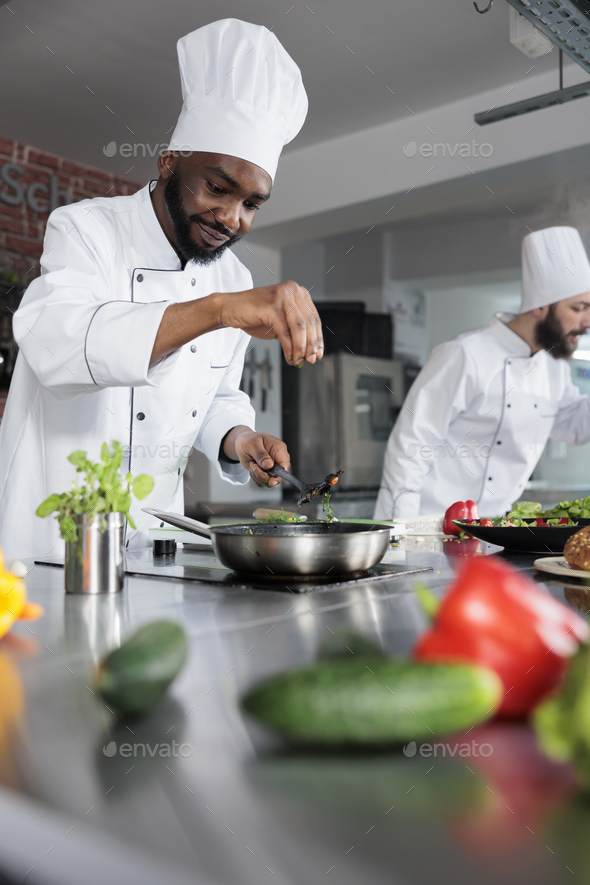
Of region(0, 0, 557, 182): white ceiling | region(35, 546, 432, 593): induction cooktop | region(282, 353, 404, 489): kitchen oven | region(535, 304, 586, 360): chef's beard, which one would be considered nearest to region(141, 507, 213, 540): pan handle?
region(35, 546, 432, 593): induction cooktop

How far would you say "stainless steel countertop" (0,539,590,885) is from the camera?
32cm

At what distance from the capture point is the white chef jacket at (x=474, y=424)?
2.64 metres

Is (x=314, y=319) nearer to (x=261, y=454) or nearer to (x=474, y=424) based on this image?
(x=261, y=454)

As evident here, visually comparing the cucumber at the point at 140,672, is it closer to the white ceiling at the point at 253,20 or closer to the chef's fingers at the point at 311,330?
the chef's fingers at the point at 311,330

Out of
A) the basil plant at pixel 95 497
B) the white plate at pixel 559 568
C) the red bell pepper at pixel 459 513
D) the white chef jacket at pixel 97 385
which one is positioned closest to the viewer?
the basil plant at pixel 95 497

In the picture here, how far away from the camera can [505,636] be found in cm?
42

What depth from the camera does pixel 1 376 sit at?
11.8 ft

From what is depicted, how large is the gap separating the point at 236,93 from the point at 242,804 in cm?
158

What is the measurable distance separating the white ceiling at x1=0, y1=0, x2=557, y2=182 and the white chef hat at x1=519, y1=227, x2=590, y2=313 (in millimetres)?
797

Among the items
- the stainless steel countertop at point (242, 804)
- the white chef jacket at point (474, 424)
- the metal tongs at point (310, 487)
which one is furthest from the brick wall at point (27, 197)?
the stainless steel countertop at point (242, 804)

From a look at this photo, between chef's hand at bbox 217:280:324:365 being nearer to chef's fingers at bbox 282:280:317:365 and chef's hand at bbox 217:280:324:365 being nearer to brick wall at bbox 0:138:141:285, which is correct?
chef's fingers at bbox 282:280:317:365

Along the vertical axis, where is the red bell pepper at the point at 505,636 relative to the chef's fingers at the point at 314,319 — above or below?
below

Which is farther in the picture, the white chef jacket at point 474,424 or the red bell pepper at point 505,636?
the white chef jacket at point 474,424

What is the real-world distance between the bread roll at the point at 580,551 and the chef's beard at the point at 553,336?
1920 mm
